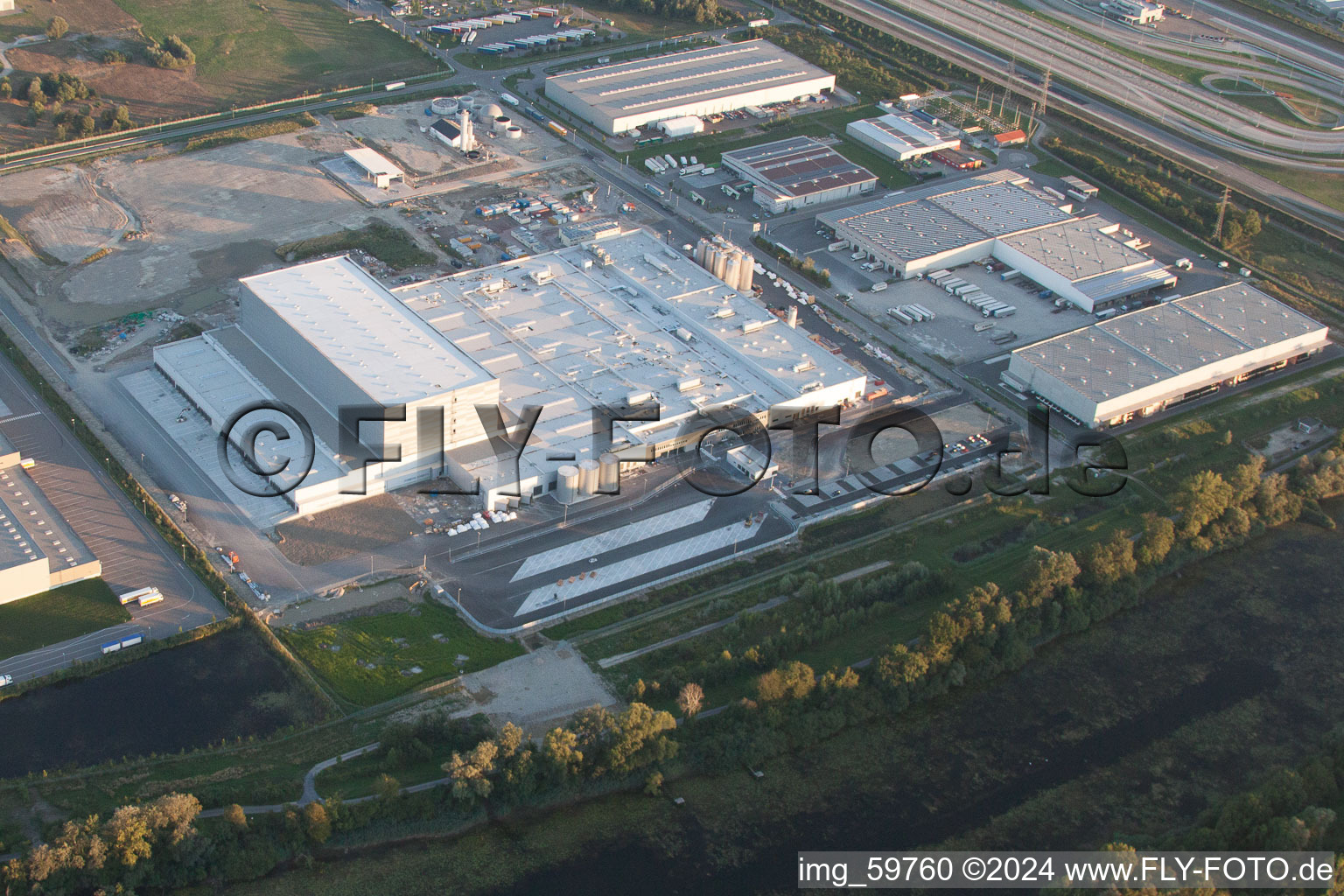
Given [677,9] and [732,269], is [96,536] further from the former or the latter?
[677,9]

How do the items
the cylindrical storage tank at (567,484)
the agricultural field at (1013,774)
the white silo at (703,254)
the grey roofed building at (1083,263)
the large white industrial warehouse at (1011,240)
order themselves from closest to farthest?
the agricultural field at (1013,774), the cylindrical storage tank at (567,484), the white silo at (703,254), the grey roofed building at (1083,263), the large white industrial warehouse at (1011,240)

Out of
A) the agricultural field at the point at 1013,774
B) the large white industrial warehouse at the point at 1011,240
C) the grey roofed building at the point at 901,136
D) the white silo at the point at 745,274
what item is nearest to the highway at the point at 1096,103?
the grey roofed building at the point at 901,136

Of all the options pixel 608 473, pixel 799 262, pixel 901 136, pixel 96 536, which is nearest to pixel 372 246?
pixel 799 262

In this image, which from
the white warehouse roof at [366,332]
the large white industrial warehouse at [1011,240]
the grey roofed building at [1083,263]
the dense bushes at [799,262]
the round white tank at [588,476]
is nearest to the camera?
the round white tank at [588,476]

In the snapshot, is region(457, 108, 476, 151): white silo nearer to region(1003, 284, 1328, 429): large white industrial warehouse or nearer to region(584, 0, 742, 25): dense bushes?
region(584, 0, 742, 25): dense bushes

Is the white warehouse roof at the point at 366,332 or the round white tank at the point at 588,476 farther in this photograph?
the white warehouse roof at the point at 366,332

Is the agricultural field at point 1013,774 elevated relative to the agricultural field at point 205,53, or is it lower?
lower

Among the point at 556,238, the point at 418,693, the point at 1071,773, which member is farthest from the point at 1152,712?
the point at 556,238

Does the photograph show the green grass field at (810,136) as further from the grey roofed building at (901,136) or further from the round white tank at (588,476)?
the round white tank at (588,476)
